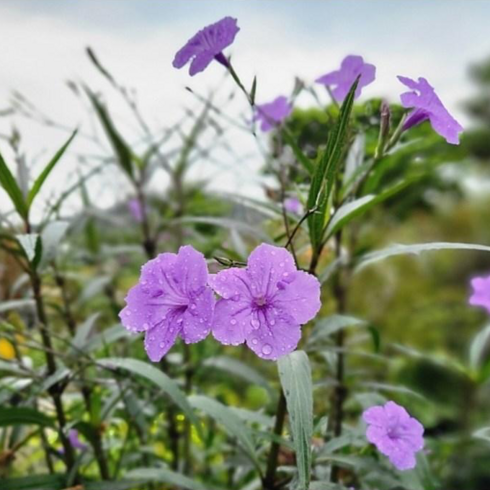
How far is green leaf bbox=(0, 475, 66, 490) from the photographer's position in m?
0.79

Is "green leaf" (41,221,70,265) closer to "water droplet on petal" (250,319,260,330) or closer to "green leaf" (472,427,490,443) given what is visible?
"water droplet on petal" (250,319,260,330)

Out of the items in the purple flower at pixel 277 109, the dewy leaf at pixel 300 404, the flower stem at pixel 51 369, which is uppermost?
the purple flower at pixel 277 109

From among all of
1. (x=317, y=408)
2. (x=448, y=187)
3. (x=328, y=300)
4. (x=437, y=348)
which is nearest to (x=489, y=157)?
(x=448, y=187)

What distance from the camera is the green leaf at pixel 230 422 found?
2.61ft

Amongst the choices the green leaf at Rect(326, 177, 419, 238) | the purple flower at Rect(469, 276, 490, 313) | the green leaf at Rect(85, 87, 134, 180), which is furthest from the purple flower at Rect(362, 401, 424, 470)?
the green leaf at Rect(85, 87, 134, 180)

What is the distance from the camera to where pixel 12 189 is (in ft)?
2.58

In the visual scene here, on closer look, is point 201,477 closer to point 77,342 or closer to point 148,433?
point 148,433

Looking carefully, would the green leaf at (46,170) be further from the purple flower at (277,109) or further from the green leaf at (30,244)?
the purple flower at (277,109)

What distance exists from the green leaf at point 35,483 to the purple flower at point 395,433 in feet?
1.11

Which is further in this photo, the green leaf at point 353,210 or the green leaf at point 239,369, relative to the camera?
the green leaf at point 239,369

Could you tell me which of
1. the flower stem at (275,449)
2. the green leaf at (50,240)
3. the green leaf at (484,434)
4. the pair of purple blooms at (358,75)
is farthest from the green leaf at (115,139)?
the green leaf at (484,434)

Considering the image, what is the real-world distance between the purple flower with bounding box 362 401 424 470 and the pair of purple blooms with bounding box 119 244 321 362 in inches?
9.0

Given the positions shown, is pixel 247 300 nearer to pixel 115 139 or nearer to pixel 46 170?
pixel 46 170

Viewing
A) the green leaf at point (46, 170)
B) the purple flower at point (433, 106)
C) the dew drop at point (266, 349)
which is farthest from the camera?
the green leaf at point (46, 170)
